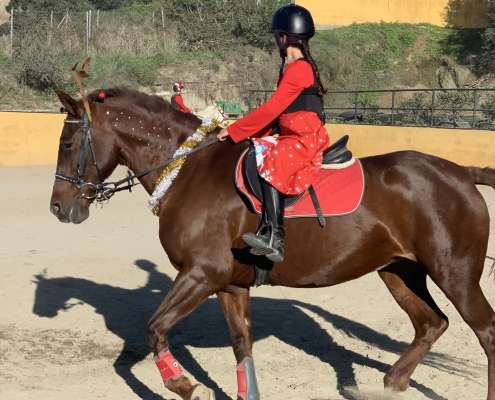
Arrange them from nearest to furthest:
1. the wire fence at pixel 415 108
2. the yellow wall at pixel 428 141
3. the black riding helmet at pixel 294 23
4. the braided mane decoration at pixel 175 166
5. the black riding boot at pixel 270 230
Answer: the black riding boot at pixel 270 230 → the black riding helmet at pixel 294 23 → the braided mane decoration at pixel 175 166 → the yellow wall at pixel 428 141 → the wire fence at pixel 415 108

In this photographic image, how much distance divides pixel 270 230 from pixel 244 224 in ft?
0.82

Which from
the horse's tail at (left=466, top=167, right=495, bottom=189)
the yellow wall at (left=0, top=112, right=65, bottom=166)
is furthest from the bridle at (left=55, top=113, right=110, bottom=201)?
the yellow wall at (left=0, top=112, right=65, bottom=166)

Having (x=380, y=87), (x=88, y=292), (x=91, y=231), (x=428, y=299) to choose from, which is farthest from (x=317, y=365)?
(x=380, y=87)

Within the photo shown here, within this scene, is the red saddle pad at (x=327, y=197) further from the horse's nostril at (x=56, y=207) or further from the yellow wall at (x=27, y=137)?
the yellow wall at (x=27, y=137)

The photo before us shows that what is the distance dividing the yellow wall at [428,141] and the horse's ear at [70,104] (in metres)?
13.7

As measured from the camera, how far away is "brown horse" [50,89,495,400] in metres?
5.30

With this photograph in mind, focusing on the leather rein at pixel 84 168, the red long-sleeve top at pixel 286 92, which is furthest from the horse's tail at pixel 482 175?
the leather rein at pixel 84 168

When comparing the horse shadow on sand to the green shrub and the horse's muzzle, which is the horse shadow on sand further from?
the green shrub

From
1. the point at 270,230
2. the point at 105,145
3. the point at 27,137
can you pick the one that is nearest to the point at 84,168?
the point at 105,145

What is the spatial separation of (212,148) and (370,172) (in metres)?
1.16

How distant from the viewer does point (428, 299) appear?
20.6 feet

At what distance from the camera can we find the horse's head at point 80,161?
5684 millimetres

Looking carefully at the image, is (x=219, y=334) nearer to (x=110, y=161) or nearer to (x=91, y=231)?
(x=110, y=161)

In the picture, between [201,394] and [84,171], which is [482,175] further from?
[84,171]
